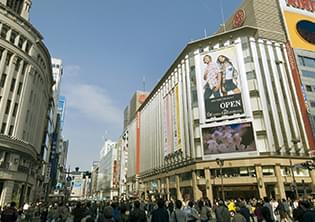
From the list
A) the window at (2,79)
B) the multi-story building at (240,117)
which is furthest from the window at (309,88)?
the window at (2,79)

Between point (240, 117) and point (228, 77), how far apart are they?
6963 millimetres

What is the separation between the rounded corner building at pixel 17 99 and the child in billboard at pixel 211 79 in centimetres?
2642

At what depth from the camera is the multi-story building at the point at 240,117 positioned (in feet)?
114

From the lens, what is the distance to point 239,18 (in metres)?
46.7

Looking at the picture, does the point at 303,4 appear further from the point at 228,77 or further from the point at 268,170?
the point at 268,170

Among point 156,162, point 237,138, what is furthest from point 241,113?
point 156,162

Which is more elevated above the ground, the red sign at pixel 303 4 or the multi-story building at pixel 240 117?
the red sign at pixel 303 4

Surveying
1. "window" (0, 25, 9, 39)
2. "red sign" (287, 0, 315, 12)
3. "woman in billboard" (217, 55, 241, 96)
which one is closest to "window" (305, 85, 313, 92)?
"woman in billboard" (217, 55, 241, 96)

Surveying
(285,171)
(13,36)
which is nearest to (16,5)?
(13,36)

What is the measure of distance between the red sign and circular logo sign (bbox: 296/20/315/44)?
3.60 meters

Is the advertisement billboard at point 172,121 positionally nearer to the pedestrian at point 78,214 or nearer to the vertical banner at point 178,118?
the vertical banner at point 178,118

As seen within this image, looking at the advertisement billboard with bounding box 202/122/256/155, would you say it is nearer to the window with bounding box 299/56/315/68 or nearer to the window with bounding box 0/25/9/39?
the window with bounding box 299/56/315/68

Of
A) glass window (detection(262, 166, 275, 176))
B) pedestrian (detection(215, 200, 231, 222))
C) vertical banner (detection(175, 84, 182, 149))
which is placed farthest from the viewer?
→ vertical banner (detection(175, 84, 182, 149))

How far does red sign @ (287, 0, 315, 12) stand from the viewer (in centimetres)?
4749
